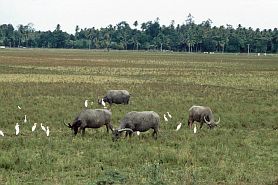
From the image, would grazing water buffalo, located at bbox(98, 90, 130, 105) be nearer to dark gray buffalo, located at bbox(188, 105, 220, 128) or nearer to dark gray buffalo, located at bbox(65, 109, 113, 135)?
dark gray buffalo, located at bbox(188, 105, 220, 128)

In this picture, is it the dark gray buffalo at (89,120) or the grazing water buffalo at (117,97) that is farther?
the grazing water buffalo at (117,97)

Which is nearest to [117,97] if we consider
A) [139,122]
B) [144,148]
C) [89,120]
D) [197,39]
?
[89,120]

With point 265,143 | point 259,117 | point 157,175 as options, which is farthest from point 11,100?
point 157,175

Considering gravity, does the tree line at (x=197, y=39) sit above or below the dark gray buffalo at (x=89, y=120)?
above

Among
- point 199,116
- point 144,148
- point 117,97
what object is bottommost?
point 144,148

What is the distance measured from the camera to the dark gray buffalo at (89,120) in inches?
728

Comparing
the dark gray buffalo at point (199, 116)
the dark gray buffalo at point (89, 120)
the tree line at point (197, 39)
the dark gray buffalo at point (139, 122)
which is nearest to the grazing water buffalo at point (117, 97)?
the dark gray buffalo at point (199, 116)

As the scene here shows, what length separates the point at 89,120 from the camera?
61.5ft

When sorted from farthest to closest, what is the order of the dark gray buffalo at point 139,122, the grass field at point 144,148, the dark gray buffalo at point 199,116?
the dark gray buffalo at point 199,116, the dark gray buffalo at point 139,122, the grass field at point 144,148

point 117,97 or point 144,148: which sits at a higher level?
point 117,97

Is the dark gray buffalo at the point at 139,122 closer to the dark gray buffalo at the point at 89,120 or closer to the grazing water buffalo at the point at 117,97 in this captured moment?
the dark gray buffalo at the point at 89,120

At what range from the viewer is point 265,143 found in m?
17.3

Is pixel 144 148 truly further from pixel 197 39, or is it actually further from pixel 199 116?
pixel 197 39

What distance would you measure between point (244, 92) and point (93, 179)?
77.7 ft
